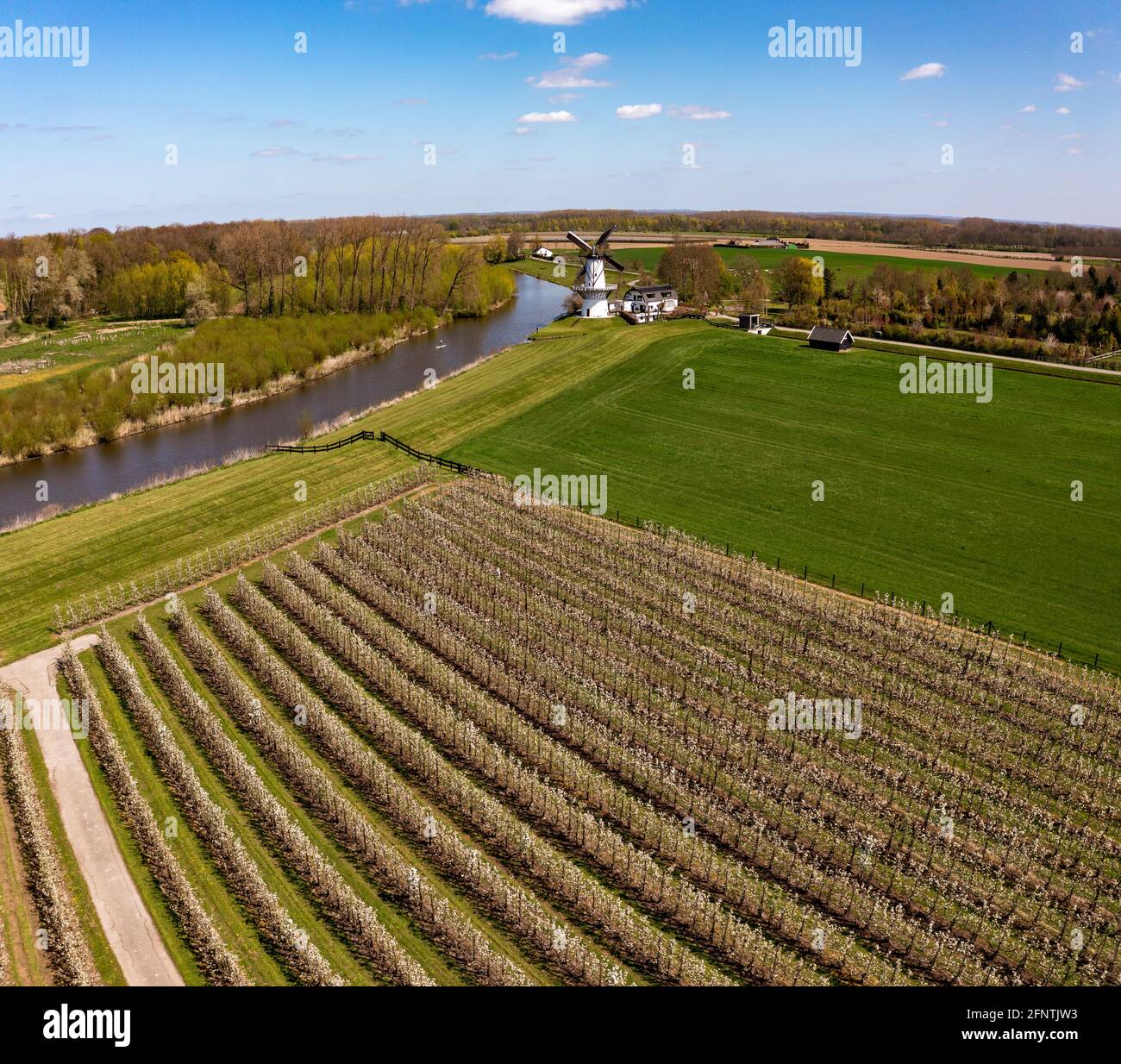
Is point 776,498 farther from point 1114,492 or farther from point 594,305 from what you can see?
point 594,305

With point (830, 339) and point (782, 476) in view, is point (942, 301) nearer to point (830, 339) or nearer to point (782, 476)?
point (830, 339)

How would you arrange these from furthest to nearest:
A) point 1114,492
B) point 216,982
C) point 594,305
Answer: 1. point 594,305
2. point 1114,492
3. point 216,982

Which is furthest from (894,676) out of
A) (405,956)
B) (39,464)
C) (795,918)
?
(39,464)

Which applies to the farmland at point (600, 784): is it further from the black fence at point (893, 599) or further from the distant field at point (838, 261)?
the distant field at point (838, 261)

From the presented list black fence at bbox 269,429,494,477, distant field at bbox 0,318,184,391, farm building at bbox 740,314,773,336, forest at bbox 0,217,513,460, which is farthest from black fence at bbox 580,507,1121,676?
distant field at bbox 0,318,184,391

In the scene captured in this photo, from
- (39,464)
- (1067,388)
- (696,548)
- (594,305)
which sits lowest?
(696,548)

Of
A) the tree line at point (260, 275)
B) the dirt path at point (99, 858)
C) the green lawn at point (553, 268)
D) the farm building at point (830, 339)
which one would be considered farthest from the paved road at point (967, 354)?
the dirt path at point (99, 858)

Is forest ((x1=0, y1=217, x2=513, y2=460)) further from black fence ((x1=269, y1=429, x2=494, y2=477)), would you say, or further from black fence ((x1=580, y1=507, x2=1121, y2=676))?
black fence ((x1=580, y1=507, x2=1121, y2=676))
